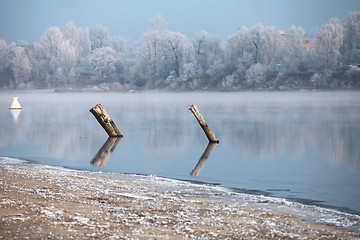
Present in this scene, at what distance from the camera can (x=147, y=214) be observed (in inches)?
387

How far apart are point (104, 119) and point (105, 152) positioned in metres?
4.28

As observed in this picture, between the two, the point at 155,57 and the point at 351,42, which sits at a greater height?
the point at 351,42

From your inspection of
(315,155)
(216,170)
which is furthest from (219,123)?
(216,170)

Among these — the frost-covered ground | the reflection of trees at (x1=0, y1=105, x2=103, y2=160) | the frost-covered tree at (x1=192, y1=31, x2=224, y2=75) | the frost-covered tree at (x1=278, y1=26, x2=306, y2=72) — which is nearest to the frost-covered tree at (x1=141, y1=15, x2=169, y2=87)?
the frost-covered tree at (x1=192, y1=31, x2=224, y2=75)

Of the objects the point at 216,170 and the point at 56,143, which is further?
the point at 56,143

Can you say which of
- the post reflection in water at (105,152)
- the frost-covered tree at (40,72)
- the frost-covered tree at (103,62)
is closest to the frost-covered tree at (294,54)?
the frost-covered tree at (103,62)

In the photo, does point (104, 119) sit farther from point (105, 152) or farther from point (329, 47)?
point (329, 47)

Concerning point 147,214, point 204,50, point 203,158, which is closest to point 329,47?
point 204,50

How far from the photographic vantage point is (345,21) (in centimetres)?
11775

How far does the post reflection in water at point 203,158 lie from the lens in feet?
58.1

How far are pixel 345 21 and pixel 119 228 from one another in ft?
380

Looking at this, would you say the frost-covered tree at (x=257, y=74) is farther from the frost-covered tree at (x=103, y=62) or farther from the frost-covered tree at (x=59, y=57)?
the frost-covered tree at (x=59, y=57)

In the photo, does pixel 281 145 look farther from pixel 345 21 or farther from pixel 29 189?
pixel 345 21

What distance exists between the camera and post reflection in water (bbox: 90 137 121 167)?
19.9 meters
